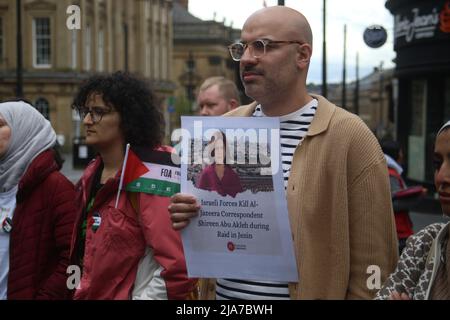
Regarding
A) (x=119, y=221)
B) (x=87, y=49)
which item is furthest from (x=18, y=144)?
(x=87, y=49)

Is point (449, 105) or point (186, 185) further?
point (449, 105)

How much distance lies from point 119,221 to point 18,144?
0.91 m

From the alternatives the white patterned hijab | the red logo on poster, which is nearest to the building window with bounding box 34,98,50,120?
the red logo on poster

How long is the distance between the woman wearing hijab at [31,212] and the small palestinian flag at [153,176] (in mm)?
610

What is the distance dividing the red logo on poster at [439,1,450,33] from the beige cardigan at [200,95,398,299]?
14.4 meters

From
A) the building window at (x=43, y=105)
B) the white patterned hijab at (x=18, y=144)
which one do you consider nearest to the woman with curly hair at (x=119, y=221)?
the white patterned hijab at (x=18, y=144)

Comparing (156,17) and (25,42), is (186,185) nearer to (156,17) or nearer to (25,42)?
(25,42)

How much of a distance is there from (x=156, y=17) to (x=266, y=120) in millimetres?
69438

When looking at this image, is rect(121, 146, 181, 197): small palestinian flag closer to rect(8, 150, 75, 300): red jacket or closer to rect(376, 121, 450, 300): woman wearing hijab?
rect(8, 150, 75, 300): red jacket

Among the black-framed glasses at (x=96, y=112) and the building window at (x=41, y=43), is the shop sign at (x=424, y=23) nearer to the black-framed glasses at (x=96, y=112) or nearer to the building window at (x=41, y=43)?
the black-framed glasses at (x=96, y=112)

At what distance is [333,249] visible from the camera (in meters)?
2.91

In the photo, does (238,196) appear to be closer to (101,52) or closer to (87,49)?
(87,49)

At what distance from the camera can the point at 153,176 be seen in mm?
3498
